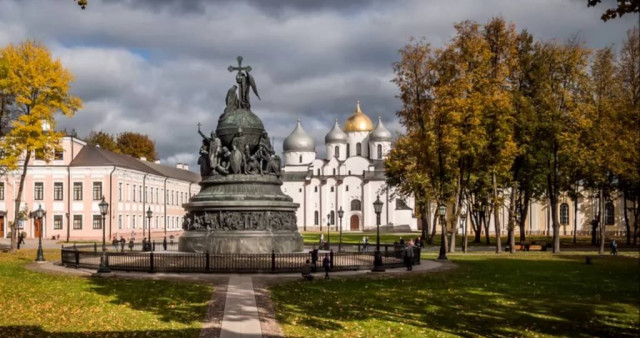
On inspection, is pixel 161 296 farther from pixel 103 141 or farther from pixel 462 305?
pixel 103 141

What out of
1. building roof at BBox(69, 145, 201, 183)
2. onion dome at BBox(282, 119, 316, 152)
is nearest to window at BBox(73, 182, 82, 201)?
building roof at BBox(69, 145, 201, 183)

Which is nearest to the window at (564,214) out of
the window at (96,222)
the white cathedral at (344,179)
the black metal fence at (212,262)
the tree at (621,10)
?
the white cathedral at (344,179)

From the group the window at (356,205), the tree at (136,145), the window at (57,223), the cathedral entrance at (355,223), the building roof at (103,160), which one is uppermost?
the tree at (136,145)

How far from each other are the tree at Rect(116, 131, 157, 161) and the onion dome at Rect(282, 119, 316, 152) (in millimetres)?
29740

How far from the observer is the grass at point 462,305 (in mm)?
14148

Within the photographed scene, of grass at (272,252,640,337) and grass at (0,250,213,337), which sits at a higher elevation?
grass at (0,250,213,337)

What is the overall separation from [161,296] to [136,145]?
259ft

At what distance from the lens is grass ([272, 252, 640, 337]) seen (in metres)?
14.1

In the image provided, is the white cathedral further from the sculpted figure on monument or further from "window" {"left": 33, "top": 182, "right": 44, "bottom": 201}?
the sculpted figure on monument

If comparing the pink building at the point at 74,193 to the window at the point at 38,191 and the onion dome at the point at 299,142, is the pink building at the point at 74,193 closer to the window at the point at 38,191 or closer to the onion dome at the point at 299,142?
the window at the point at 38,191

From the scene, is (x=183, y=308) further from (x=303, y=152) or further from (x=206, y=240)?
(x=303, y=152)

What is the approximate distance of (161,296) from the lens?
1873 cm

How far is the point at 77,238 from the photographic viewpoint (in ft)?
207

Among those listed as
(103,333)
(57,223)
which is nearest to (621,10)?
(103,333)
